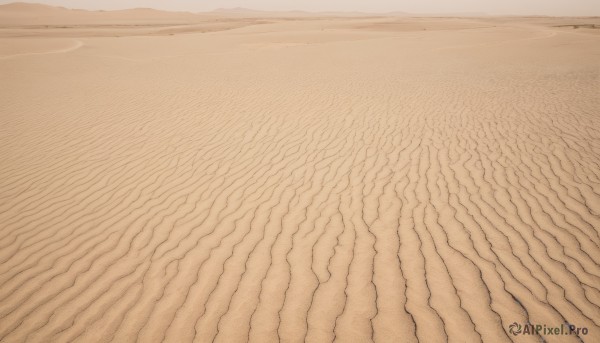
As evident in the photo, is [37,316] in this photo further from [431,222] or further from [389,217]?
[431,222]

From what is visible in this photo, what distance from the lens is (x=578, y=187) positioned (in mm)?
4738

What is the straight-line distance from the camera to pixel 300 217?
429 cm

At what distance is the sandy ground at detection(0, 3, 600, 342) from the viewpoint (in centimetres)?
283

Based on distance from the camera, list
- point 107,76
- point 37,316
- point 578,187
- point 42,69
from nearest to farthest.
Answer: point 37,316
point 578,187
point 107,76
point 42,69

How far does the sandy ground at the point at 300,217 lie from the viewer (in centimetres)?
283

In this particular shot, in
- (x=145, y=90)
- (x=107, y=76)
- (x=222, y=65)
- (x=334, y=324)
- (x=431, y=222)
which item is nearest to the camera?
(x=334, y=324)

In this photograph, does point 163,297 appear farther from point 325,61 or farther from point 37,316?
point 325,61

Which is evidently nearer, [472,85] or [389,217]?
[389,217]

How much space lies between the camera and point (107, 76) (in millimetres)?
13805

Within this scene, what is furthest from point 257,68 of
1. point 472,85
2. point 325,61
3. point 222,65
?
point 472,85

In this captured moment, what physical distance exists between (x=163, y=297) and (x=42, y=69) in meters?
17.6

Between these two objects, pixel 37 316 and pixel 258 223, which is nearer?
pixel 37 316

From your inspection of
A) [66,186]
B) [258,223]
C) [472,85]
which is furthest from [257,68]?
[258,223]

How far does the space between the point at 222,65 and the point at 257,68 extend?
227 centimetres
